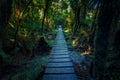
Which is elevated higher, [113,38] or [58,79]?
[113,38]

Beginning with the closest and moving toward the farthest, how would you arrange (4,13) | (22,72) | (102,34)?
(102,34) → (4,13) → (22,72)

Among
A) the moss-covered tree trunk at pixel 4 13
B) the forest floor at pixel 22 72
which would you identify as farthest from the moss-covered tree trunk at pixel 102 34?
the moss-covered tree trunk at pixel 4 13

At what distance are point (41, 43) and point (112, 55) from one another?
8222 millimetres

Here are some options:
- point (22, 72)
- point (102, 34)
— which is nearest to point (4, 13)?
point (22, 72)

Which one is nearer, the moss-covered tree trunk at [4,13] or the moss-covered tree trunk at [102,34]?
the moss-covered tree trunk at [102,34]

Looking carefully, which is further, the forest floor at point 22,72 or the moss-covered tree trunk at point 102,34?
the forest floor at point 22,72

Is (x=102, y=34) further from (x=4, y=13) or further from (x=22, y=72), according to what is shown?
(x=22, y=72)

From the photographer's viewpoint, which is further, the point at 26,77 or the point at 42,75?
the point at 42,75

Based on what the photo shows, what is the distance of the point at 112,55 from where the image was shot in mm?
9898

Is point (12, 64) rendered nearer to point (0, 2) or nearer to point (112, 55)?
point (0, 2)

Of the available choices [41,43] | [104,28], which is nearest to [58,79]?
[104,28]

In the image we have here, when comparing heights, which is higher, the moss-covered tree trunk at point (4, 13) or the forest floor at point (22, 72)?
the moss-covered tree trunk at point (4, 13)

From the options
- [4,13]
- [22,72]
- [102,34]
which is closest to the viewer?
[102,34]

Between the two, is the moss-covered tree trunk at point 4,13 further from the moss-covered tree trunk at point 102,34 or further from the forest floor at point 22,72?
the moss-covered tree trunk at point 102,34
